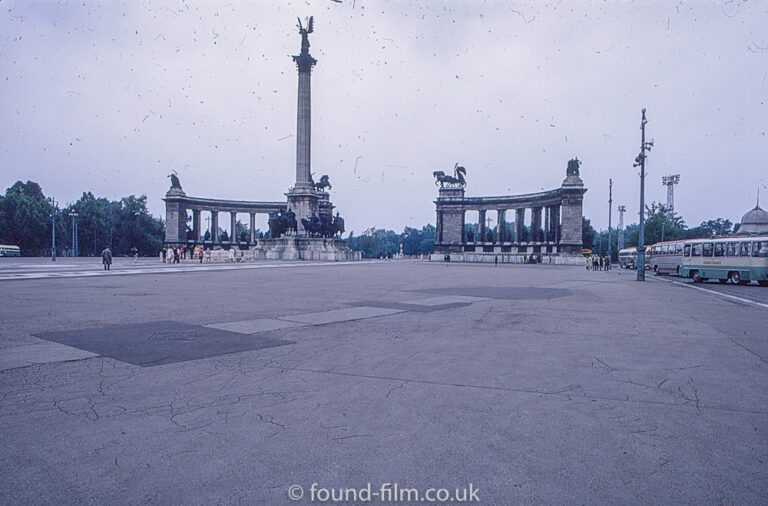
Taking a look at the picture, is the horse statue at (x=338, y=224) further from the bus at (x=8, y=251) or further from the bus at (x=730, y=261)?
the bus at (x=8, y=251)

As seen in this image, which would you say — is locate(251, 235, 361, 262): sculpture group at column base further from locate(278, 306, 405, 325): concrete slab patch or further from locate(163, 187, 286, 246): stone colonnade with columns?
locate(278, 306, 405, 325): concrete slab patch

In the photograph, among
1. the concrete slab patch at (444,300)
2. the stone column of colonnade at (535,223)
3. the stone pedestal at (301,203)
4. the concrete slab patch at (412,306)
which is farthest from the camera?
the stone column of colonnade at (535,223)

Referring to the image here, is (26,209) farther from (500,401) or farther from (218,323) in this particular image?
(500,401)

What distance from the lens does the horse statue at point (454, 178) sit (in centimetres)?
9081

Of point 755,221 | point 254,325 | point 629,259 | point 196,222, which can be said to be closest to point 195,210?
point 196,222

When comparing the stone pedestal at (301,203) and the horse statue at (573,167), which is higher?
the horse statue at (573,167)

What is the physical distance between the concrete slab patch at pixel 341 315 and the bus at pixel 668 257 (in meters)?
36.1

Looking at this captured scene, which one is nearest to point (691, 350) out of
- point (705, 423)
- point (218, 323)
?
point (705, 423)

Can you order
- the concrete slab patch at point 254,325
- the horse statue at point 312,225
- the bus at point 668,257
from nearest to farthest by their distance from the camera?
the concrete slab patch at point 254,325 < the bus at point 668,257 < the horse statue at point 312,225

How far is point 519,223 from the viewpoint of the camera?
290 ft

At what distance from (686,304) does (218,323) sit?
14.4m

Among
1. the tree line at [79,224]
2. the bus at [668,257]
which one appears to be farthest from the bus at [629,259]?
the tree line at [79,224]

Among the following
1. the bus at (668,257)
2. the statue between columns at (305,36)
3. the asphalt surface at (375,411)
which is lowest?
the asphalt surface at (375,411)

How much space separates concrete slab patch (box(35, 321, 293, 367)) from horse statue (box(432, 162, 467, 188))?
8417 centimetres
